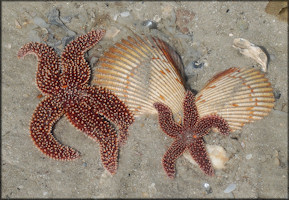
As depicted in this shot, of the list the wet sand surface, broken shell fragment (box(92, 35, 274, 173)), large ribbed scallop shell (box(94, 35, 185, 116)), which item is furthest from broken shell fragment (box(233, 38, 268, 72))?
large ribbed scallop shell (box(94, 35, 185, 116))

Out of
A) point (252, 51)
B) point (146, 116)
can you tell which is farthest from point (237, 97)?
point (146, 116)

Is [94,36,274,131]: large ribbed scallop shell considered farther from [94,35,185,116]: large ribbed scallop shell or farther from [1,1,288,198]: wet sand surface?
[1,1,288,198]: wet sand surface

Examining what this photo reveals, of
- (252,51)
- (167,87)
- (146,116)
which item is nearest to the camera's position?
(167,87)

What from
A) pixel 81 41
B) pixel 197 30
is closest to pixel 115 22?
pixel 81 41

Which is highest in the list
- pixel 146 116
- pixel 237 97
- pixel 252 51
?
pixel 252 51

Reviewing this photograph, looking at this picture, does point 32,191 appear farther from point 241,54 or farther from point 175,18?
point 241,54

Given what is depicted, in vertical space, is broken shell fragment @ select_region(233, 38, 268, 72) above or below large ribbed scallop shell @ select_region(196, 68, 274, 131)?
above

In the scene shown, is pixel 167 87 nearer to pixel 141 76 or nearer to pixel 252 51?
pixel 141 76
